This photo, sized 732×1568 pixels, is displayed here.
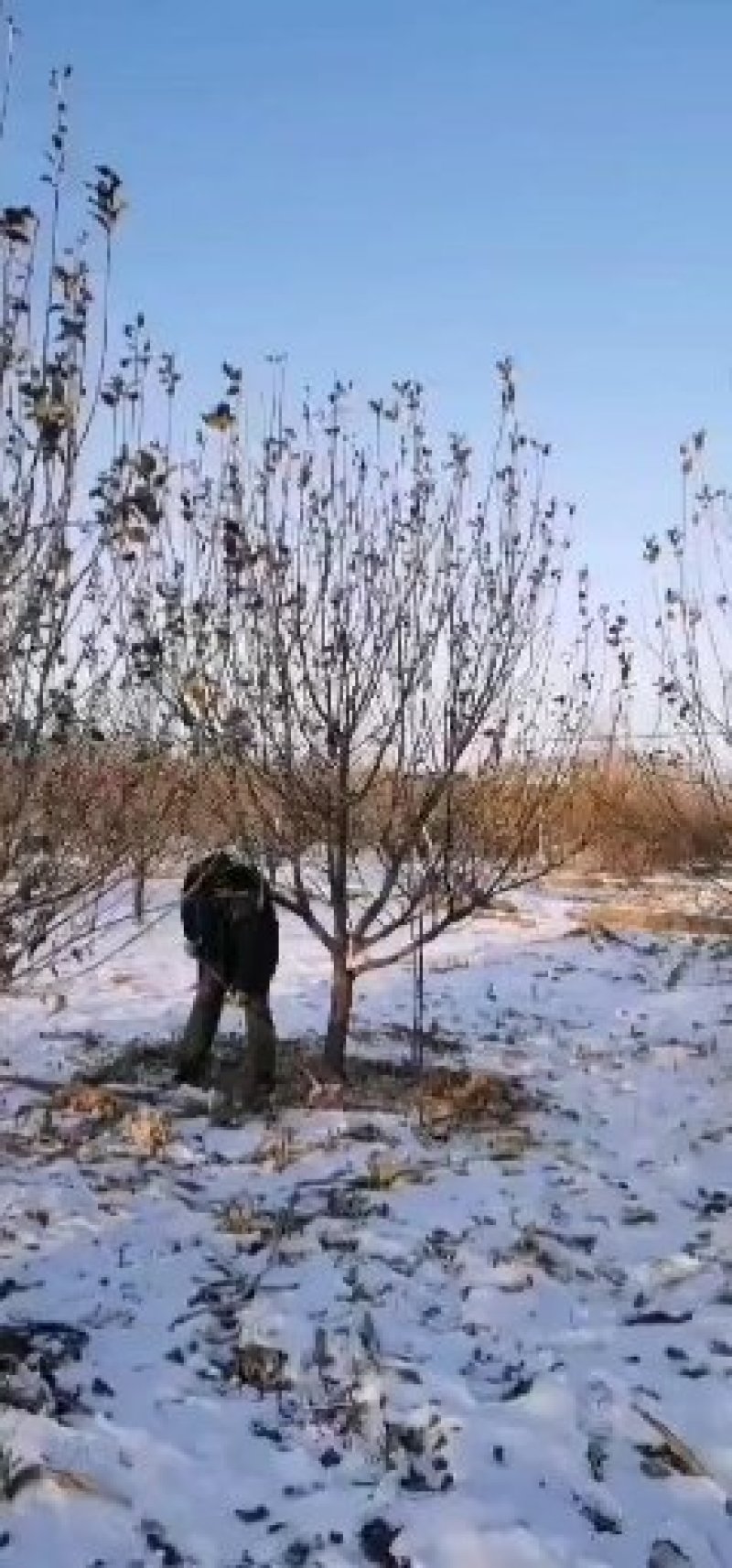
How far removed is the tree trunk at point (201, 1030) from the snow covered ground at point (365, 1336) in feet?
2.81

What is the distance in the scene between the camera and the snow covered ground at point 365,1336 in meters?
3.59

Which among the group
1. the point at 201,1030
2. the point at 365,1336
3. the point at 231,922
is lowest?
the point at 365,1336

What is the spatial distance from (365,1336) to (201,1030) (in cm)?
375

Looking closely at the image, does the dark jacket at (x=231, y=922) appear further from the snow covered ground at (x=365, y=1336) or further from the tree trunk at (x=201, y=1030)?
the snow covered ground at (x=365, y=1336)

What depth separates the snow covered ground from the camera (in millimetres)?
3590

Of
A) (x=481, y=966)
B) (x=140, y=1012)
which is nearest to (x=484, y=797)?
(x=140, y=1012)

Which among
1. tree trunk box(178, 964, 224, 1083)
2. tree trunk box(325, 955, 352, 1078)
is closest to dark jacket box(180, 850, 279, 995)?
tree trunk box(178, 964, 224, 1083)

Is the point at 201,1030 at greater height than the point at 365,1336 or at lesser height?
greater

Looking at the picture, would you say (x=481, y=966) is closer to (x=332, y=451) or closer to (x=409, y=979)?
(x=409, y=979)

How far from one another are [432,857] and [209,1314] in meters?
4.23

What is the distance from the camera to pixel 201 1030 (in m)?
8.23

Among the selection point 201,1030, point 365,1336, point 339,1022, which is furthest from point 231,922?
point 365,1336

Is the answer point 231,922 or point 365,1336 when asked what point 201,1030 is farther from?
point 365,1336

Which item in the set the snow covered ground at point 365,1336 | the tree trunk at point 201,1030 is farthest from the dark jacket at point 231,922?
the snow covered ground at point 365,1336
